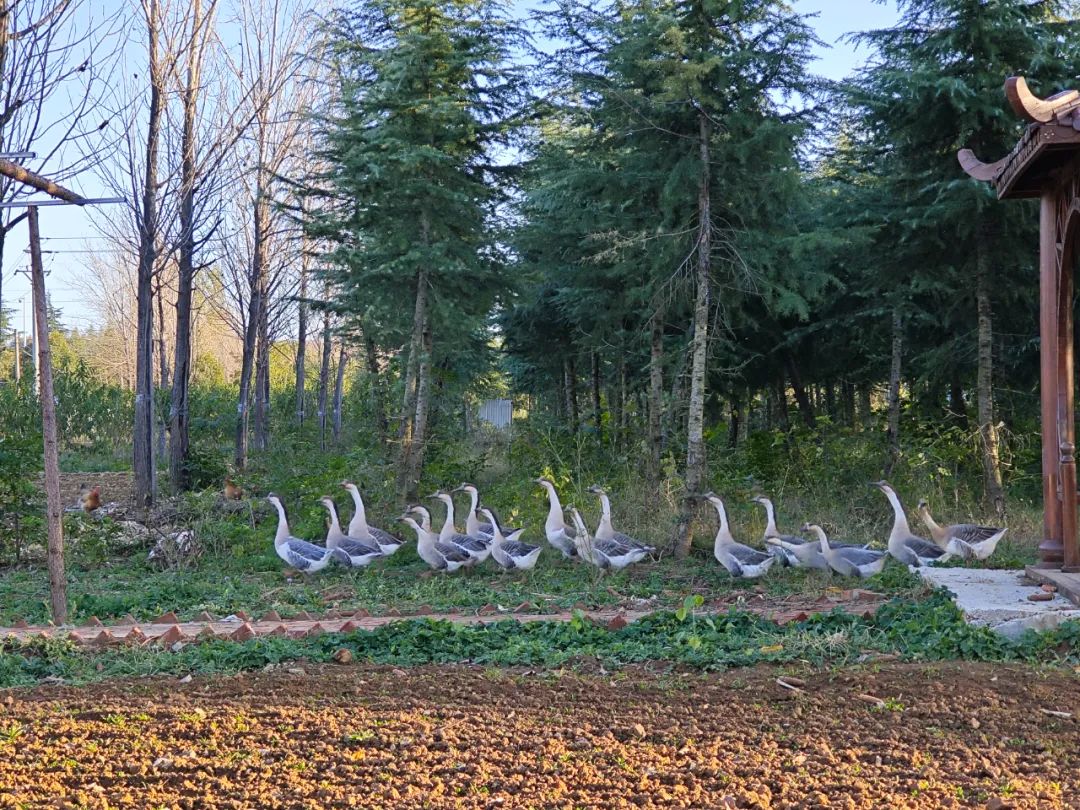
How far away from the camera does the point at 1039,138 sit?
7957mm

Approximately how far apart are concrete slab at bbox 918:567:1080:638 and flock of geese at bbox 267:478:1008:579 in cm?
79

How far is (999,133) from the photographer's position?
47.8 ft

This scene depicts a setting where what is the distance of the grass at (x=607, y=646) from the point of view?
22.4ft

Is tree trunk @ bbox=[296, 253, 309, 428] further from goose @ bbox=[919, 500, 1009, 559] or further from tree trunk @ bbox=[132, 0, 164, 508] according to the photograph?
goose @ bbox=[919, 500, 1009, 559]

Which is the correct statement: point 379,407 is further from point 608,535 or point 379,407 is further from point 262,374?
point 608,535

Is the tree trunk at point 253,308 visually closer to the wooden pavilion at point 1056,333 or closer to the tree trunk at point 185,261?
the tree trunk at point 185,261

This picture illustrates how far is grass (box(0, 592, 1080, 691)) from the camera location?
268 inches

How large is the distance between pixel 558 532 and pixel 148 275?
853 centimetres

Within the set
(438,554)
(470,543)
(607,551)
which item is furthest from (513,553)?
(607,551)

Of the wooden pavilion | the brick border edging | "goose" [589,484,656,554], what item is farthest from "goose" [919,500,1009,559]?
"goose" [589,484,656,554]

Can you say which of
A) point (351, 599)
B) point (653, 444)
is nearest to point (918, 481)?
point (653, 444)

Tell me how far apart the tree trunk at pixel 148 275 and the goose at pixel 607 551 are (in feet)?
27.2

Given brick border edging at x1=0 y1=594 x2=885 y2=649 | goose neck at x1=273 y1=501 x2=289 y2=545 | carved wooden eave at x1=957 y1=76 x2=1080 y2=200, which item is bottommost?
brick border edging at x1=0 y1=594 x2=885 y2=649

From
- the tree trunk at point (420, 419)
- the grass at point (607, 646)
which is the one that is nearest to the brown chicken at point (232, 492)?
the tree trunk at point (420, 419)
